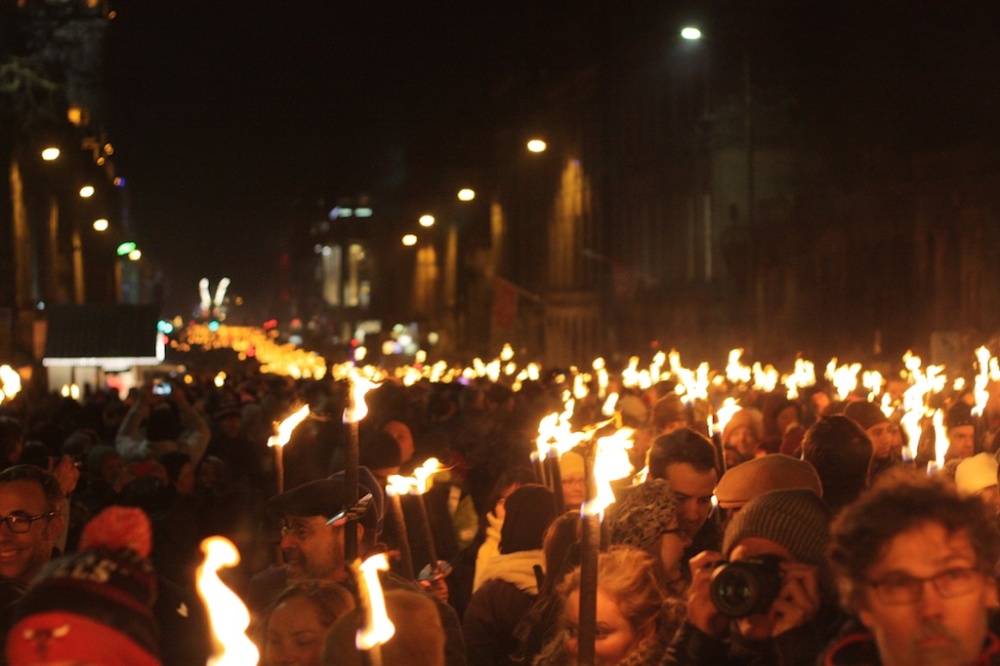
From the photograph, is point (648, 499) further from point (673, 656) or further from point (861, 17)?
point (861, 17)

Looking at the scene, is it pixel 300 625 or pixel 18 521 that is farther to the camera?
pixel 18 521

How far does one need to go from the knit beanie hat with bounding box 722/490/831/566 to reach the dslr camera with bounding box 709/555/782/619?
1.35ft

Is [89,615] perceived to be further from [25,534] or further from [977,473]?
[977,473]

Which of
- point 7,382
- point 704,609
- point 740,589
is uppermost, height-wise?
point 7,382

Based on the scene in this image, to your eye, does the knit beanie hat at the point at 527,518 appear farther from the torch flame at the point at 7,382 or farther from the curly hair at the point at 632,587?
the torch flame at the point at 7,382

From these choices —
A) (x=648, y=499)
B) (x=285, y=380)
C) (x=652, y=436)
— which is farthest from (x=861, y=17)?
(x=648, y=499)


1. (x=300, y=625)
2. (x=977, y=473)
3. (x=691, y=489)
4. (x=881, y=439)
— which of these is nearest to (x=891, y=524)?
(x=300, y=625)

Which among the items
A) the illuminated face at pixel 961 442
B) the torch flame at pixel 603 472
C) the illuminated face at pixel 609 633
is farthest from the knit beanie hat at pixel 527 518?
the illuminated face at pixel 961 442

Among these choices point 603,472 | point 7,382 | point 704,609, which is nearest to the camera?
point 704,609

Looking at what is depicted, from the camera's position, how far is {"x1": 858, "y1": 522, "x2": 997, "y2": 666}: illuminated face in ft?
9.15

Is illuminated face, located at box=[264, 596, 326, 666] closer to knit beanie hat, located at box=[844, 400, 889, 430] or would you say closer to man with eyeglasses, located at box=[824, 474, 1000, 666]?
man with eyeglasses, located at box=[824, 474, 1000, 666]

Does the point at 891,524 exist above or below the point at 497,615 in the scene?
above

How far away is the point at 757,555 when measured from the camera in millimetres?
3637

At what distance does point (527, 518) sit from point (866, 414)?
102 inches
